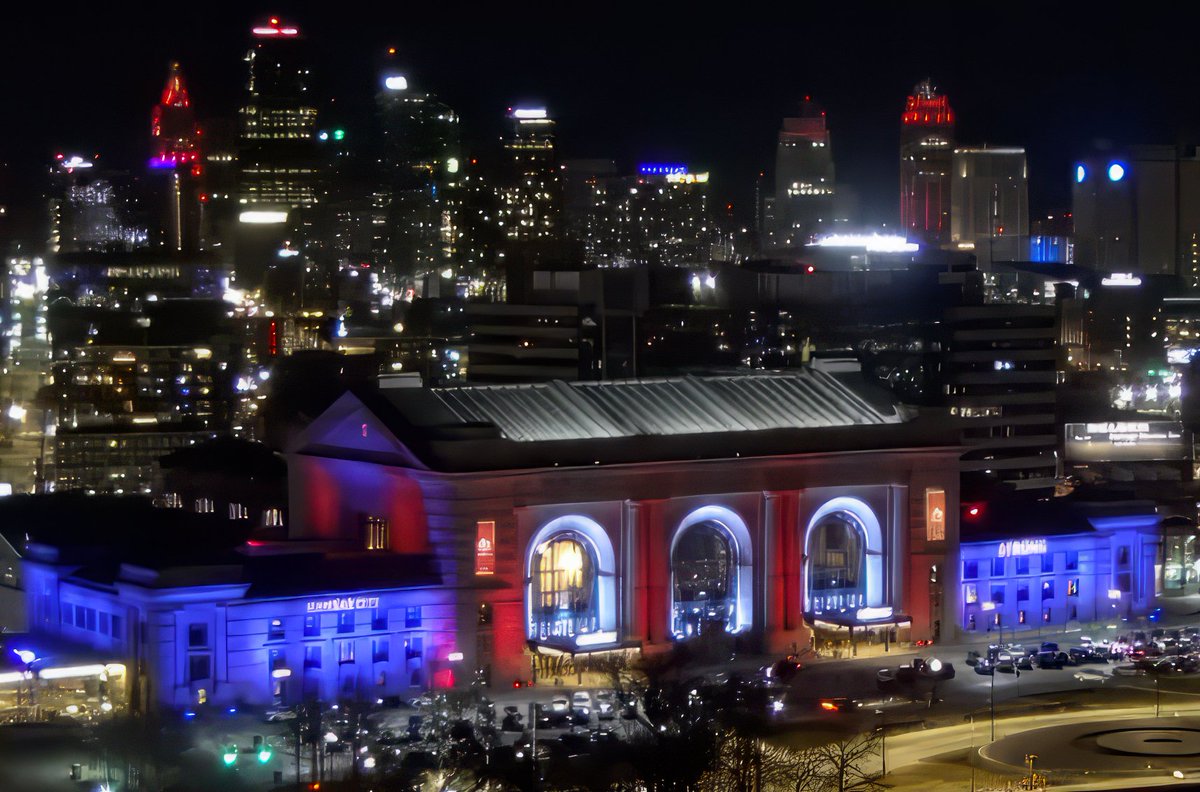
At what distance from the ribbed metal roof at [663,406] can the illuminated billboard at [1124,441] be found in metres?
61.2

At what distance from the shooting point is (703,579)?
77.4m

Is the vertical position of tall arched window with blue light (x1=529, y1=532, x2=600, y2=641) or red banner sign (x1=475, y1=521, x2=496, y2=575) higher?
red banner sign (x1=475, y1=521, x2=496, y2=575)

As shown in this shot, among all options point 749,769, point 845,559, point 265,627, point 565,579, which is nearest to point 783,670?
point 565,579

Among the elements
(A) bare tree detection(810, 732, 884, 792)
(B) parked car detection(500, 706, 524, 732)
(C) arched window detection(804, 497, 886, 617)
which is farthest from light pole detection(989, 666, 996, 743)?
(B) parked car detection(500, 706, 524, 732)

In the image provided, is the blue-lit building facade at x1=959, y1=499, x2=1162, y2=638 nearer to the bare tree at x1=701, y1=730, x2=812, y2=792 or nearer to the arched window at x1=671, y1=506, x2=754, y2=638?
the arched window at x1=671, y1=506, x2=754, y2=638

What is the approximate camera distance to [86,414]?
170m

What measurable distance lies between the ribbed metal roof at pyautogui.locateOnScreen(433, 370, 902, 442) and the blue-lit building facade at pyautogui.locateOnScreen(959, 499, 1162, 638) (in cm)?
680

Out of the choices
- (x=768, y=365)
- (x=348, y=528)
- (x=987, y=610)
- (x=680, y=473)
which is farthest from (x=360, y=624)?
(x=768, y=365)

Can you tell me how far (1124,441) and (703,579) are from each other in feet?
233

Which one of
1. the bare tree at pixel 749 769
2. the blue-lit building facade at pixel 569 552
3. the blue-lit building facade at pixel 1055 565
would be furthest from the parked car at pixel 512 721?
the blue-lit building facade at pixel 1055 565

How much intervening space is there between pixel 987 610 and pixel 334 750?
31845 mm

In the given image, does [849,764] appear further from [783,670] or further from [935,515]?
[935,515]

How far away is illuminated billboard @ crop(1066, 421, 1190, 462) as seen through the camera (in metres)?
140

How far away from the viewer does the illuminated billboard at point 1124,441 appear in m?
140
